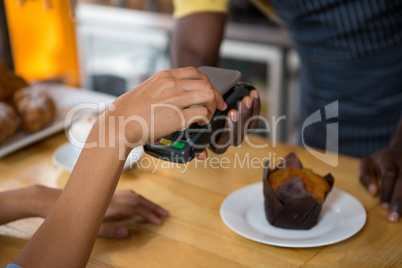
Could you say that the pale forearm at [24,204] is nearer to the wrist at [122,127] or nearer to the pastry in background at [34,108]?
the wrist at [122,127]

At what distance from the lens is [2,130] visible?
4.51 feet

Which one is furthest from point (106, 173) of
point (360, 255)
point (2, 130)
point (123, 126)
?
point (2, 130)

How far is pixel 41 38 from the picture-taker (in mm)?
1802

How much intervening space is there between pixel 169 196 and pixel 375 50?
0.75m

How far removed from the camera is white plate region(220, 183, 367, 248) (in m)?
0.97

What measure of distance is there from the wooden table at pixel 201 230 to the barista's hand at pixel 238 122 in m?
0.15

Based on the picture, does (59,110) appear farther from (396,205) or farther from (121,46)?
(121,46)

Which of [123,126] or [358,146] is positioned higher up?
[123,126]

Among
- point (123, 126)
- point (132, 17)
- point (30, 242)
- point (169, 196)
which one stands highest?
point (123, 126)

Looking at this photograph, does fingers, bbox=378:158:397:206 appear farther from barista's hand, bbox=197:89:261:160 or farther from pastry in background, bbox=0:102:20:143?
pastry in background, bbox=0:102:20:143

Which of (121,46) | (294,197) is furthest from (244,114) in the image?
(121,46)

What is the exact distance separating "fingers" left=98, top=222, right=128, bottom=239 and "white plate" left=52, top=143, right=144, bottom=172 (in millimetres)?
283

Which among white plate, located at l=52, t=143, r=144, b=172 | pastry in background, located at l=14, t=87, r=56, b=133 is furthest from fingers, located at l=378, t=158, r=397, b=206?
pastry in background, located at l=14, t=87, r=56, b=133

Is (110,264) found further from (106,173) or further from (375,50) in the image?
(375,50)
